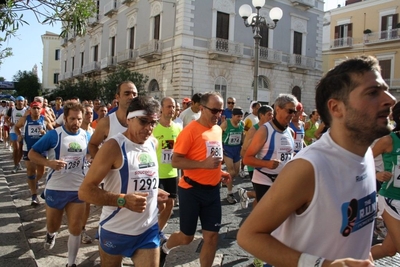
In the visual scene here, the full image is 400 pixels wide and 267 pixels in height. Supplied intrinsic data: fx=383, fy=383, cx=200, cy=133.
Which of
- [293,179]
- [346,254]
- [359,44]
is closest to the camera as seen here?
[293,179]

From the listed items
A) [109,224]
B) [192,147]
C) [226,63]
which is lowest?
[109,224]

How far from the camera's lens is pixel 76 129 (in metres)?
4.64

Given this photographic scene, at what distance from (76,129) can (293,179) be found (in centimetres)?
362

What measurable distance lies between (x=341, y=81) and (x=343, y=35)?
39632 millimetres

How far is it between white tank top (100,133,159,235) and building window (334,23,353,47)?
37.8 metres

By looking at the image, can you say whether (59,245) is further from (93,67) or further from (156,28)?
(93,67)

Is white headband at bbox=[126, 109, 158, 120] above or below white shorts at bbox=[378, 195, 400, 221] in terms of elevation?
above

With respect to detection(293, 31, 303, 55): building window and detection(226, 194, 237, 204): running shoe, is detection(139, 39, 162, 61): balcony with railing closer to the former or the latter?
detection(293, 31, 303, 55): building window

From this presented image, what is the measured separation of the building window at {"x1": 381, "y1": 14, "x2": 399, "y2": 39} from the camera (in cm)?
3322

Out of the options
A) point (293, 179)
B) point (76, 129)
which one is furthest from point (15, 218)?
point (293, 179)

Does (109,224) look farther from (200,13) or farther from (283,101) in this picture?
(200,13)

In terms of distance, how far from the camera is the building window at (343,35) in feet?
121

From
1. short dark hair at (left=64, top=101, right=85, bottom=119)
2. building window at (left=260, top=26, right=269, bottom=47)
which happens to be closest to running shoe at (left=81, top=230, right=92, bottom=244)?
short dark hair at (left=64, top=101, right=85, bottom=119)

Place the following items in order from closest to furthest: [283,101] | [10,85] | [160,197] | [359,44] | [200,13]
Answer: [160,197] → [283,101] → [200,13] → [359,44] → [10,85]
